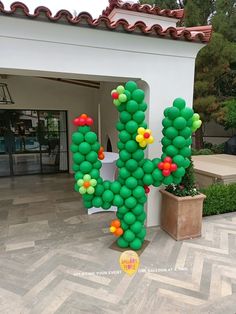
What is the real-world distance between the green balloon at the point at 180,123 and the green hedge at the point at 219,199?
204 centimetres

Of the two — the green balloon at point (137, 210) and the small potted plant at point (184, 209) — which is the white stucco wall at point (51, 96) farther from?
the green balloon at point (137, 210)

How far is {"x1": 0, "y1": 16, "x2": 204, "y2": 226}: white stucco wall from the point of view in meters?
2.90

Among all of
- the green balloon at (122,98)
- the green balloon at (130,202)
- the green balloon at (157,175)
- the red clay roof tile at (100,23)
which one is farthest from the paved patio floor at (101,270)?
the red clay roof tile at (100,23)

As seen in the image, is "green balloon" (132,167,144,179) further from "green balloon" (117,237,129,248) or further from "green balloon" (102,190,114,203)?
"green balloon" (117,237,129,248)

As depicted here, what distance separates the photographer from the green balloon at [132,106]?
2.83 m

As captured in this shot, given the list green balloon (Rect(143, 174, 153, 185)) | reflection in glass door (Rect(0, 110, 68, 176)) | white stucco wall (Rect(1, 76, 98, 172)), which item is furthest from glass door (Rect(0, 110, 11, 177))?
green balloon (Rect(143, 174, 153, 185))

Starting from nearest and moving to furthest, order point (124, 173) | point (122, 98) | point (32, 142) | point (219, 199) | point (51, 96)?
point (122, 98)
point (124, 173)
point (219, 199)
point (51, 96)
point (32, 142)

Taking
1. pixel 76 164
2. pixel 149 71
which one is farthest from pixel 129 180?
pixel 149 71

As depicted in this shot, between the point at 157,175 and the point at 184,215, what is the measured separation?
37.4 inches

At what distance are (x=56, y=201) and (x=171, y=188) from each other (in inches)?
114

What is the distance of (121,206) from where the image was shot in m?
3.21

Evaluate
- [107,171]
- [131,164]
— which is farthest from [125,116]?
[107,171]

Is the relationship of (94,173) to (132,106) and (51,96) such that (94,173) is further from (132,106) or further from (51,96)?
(51,96)

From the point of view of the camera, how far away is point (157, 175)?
3098 millimetres
